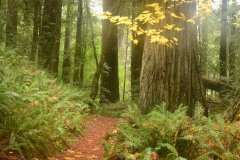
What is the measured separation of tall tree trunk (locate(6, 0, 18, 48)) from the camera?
38.7ft

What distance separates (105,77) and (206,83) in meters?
4.80

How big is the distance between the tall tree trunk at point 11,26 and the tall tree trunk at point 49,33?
1166mm

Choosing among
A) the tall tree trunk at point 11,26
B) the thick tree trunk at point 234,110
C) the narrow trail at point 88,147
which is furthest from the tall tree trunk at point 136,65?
the thick tree trunk at point 234,110

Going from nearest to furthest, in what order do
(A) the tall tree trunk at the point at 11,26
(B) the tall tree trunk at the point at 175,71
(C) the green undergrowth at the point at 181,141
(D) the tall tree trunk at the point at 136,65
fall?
(C) the green undergrowth at the point at 181,141
(B) the tall tree trunk at the point at 175,71
(A) the tall tree trunk at the point at 11,26
(D) the tall tree trunk at the point at 136,65

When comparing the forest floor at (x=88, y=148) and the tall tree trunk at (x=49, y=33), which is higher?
the tall tree trunk at (x=49, y=33)

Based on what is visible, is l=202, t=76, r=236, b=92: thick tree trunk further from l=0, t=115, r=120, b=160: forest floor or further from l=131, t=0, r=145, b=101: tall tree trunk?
l=0, t=115, r=120, b=160: forest floor

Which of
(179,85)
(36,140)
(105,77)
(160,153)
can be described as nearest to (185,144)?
(160,153)

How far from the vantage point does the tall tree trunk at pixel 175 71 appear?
22.8ft

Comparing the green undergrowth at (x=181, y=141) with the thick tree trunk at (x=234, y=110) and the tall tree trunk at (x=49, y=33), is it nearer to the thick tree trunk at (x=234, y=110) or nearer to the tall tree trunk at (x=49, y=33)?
the thick tree trunk at (x=234, y=110)

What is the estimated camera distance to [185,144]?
4344mm

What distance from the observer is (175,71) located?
22.8 ft

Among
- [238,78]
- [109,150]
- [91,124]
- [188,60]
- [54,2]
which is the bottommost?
[91,124]

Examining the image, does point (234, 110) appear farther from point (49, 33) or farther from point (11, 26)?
point (11, 26)

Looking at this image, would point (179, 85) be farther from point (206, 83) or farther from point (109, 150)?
point (206, 83)
